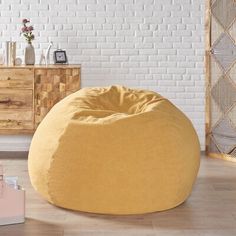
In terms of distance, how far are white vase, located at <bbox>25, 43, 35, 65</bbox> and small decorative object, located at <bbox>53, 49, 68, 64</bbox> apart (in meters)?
0.24

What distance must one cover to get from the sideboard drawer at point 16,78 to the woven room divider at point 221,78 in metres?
1.93

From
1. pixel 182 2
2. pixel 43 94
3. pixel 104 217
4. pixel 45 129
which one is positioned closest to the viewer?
pixel 104 217

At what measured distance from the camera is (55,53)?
6.43 metres

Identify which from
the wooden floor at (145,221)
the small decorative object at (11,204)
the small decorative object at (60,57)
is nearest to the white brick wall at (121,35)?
the small decorative object at (60,57)

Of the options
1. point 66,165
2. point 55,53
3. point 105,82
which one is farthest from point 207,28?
point 66,165

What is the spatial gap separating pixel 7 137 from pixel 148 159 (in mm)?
3039

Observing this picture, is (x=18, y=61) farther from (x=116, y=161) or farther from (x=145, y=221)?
(x=145, y=221)

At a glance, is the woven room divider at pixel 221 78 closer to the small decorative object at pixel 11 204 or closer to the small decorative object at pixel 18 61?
the small decorative object at pixel 18 61

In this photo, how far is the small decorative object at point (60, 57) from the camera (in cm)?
643

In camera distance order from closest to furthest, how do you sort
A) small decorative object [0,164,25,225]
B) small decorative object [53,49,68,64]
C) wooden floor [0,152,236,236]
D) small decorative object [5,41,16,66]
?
1. wooden floor [0,152,236,236]
2. small decorative object [0,164,25,225]
3. small decorative object [5,41,16,66]
4. small decorative object [53,49,68,64]

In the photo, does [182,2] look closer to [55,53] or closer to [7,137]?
[55,53]

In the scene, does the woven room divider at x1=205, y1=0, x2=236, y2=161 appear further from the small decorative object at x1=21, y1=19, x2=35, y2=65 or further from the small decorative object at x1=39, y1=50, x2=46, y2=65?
the small decorative object at x1=21, y1=19, x2=35, y2=65

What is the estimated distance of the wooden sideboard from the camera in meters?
6.15

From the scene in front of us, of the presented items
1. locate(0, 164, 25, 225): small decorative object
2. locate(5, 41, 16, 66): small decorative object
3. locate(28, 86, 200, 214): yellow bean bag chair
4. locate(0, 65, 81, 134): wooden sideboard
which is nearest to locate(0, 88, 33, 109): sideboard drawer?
locate(0, 65, 81, 134): wooden sideboard
